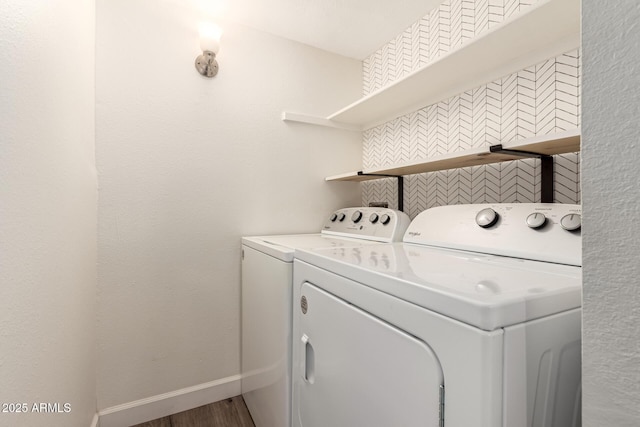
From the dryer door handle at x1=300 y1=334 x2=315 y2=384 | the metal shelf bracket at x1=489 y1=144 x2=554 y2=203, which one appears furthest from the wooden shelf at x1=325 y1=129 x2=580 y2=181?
the dryer door handle at x1=300 y1=334 x2=315 y2=384

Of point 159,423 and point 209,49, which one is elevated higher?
point 209,49

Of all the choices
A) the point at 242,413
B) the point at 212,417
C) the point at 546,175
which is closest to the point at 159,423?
the point at 212,417

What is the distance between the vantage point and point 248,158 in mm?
1820

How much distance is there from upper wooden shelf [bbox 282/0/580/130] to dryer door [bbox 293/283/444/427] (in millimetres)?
1075

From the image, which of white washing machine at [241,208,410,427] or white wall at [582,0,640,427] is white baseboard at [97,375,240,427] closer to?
white washing machine at [241,208,410,427]

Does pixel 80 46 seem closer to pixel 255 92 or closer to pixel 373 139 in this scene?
pixel 255 92

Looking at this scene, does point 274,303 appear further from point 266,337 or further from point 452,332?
point 452,332

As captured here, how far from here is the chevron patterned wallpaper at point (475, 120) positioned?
1.18 m

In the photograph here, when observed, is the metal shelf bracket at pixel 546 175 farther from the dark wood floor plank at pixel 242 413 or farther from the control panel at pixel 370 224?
the dark wood floor plank at pixel 242 413

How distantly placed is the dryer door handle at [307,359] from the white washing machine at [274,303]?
13cm

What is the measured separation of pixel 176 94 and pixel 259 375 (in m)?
1.51

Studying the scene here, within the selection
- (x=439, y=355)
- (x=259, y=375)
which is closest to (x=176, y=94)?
(x=259, y=375)

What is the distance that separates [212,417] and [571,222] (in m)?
1.81

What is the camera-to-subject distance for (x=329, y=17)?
5.68 feet
